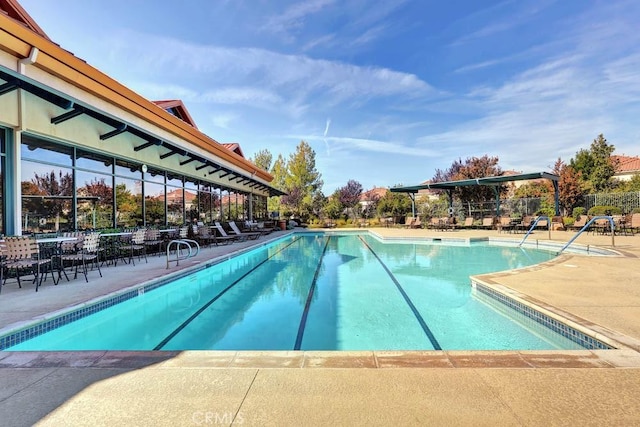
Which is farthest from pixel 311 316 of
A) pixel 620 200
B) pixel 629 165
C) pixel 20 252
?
pixel 629 165

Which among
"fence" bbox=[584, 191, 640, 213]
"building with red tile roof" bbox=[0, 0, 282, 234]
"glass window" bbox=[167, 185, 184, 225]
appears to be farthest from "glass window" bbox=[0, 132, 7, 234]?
"fence" bbox=[584, 191, 640, 213]

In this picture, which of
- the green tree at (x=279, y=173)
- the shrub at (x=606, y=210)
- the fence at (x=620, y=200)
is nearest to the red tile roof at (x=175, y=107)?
the green tree at (x=279, y=173)

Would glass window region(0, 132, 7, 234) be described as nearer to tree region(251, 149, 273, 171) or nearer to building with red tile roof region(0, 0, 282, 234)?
building with red tile roof region(0, 0, 282, 234)

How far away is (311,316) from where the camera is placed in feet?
15.9

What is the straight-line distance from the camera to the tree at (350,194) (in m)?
26.7

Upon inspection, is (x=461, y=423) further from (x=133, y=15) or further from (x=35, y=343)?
(x=133, y=15)

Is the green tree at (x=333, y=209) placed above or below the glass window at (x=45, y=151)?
below

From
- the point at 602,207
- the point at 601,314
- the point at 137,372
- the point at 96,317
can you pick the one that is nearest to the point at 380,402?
the point at 137,372

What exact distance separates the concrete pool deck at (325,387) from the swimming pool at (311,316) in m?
1.11

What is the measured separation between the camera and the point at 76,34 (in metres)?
9.01

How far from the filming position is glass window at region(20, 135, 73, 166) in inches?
242

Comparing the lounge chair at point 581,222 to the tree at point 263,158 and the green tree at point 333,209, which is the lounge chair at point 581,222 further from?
the tree at point 263,158

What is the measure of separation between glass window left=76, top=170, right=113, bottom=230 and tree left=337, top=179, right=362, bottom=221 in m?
19.3

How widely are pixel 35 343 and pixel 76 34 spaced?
9.29 m
